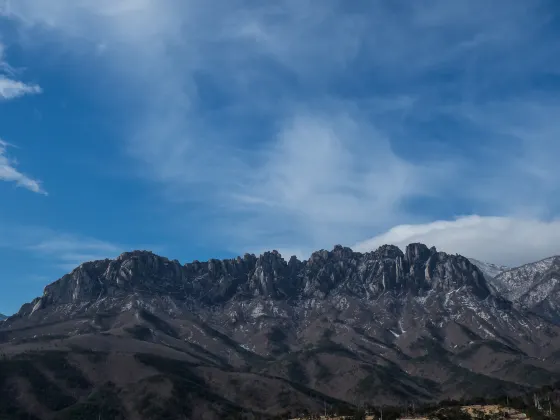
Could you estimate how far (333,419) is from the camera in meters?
145

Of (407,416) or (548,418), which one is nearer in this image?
(548,418)

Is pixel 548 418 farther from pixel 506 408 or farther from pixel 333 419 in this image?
pixel 333 419

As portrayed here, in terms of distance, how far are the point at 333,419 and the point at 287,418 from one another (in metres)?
21.7

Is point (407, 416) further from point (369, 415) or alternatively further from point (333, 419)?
point (333, 419)

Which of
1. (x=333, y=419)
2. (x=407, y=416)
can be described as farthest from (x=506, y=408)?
(x=333, y=419)

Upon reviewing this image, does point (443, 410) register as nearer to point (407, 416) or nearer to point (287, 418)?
point (407, 416)

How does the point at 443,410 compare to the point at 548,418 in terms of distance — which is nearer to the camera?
the point at 548,418

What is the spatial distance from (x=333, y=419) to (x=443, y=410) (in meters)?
27.2

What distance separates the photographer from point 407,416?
5719 inches

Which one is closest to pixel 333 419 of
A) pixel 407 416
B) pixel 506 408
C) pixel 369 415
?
pixel 369 415

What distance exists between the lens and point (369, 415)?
482ft

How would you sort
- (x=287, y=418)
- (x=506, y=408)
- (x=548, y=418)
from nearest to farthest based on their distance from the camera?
(x=548, y=418), (x=506, y=408), (x=287, y=418)

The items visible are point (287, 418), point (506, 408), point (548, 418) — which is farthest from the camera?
point (287, 418)

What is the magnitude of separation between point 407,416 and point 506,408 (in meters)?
23.8
